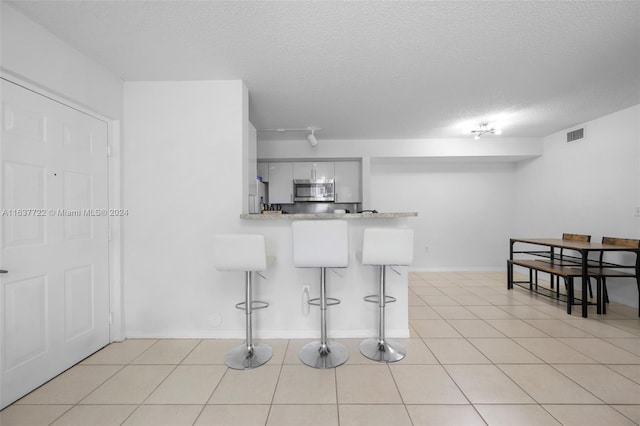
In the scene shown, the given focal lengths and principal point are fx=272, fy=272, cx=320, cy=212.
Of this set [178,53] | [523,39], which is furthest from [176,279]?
[523,39]

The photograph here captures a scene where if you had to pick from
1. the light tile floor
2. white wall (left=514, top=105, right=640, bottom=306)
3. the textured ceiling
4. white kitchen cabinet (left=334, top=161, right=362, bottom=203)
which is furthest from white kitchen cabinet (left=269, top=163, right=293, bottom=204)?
white wall (left=514, top=105, right=640, bottom=306)

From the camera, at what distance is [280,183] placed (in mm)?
4945

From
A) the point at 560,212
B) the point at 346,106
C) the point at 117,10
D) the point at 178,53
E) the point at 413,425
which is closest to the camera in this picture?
the point at 413,425

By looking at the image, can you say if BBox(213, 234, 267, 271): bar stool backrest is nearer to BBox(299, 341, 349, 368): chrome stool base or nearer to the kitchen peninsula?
the kitchen peninsula

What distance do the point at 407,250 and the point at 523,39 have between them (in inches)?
70.6

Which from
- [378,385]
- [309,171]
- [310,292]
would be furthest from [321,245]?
[309,171]

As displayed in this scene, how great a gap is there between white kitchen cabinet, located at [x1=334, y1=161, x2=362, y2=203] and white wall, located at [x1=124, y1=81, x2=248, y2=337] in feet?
8.70

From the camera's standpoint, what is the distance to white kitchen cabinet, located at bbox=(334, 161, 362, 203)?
4.95m

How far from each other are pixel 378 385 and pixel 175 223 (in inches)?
85.5

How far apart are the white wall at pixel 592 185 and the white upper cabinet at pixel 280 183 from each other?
4396 mm

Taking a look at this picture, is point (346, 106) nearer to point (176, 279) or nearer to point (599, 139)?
point (176, 279)

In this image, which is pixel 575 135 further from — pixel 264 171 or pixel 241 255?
pixel 241 255

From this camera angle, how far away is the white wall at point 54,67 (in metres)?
1.68

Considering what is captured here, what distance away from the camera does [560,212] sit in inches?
172
